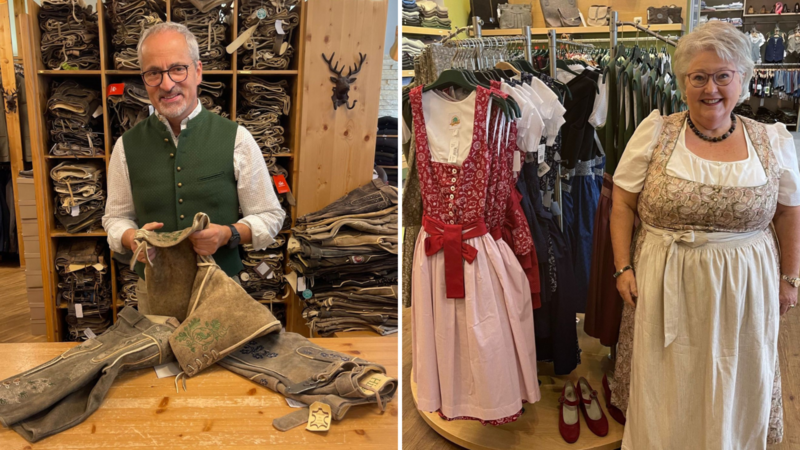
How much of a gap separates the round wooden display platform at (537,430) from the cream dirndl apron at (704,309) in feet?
1.00

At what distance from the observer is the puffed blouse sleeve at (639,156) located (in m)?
1.92

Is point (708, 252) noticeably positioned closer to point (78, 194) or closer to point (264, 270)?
point (264, 270)

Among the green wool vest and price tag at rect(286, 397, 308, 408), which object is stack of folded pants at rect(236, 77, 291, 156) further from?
price tag at rect(286, 397, 308, 408)

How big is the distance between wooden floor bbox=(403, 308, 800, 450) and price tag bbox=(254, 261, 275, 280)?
2.91 feet

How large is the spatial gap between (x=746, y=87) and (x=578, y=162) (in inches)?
29.6

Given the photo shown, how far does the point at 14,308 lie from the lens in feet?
12.9

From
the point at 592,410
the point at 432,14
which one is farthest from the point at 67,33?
the point at 592,410

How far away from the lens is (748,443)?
2.01 meters

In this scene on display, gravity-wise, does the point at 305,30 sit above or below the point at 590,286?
above

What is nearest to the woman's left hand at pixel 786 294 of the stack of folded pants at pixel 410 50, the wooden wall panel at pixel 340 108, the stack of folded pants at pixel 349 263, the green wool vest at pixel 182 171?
the stack of folded pants at pixel 349 263

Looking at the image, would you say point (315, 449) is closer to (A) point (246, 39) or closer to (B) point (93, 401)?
(B) point (93, 401)

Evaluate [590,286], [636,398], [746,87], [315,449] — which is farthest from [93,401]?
[746,87]

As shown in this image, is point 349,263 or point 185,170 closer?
point 185,170

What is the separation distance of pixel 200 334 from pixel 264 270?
2242 mm
